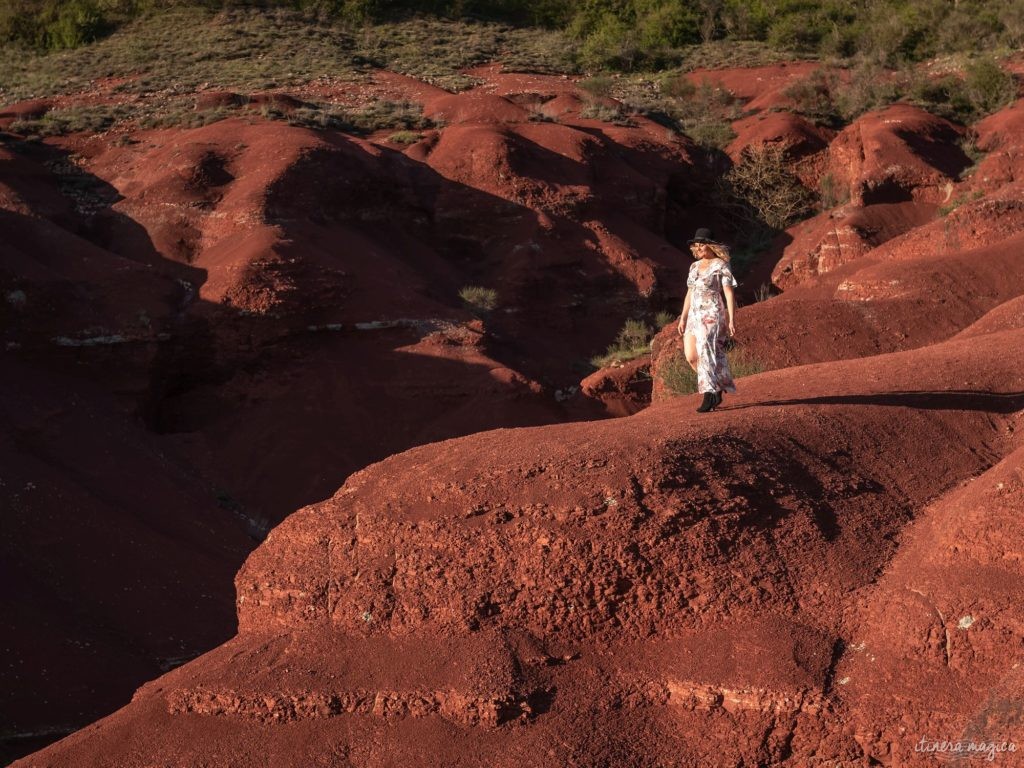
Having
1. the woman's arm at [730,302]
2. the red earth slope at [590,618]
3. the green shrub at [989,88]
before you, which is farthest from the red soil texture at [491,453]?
the green shrub at [989,88]

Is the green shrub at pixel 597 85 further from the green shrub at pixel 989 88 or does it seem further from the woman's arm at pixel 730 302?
the woman's arm at pixel 730 302

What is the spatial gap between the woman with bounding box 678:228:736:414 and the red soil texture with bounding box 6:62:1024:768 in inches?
10.7

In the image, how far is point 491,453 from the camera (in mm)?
6871

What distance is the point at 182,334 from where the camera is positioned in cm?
1939

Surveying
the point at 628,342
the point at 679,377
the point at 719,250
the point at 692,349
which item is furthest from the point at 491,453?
the point at 628,342

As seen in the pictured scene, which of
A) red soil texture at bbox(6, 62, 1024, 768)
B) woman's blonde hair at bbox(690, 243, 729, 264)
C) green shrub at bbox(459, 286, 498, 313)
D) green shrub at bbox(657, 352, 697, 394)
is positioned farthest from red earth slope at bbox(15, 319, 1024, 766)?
green shrub at bbox(459, 286, 498, 313)

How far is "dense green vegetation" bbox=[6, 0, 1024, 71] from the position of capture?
39312 millimetres

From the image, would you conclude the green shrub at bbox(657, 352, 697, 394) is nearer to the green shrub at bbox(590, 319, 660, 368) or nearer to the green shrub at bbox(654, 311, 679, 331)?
the green shrub at bbox(590, 319, 660, 368)

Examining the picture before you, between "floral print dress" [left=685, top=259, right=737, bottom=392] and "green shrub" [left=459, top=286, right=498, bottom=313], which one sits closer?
"floral print dress" [left=685, top=259, right=737, bottom=392]

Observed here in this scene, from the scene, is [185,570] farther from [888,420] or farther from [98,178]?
A: [98,178]

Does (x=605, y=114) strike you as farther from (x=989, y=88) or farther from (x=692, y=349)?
(x=692, y=349)

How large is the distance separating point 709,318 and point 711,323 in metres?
0.04

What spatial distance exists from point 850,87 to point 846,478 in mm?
28528

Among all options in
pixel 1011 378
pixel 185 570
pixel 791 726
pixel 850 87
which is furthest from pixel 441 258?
pixel 791 726
